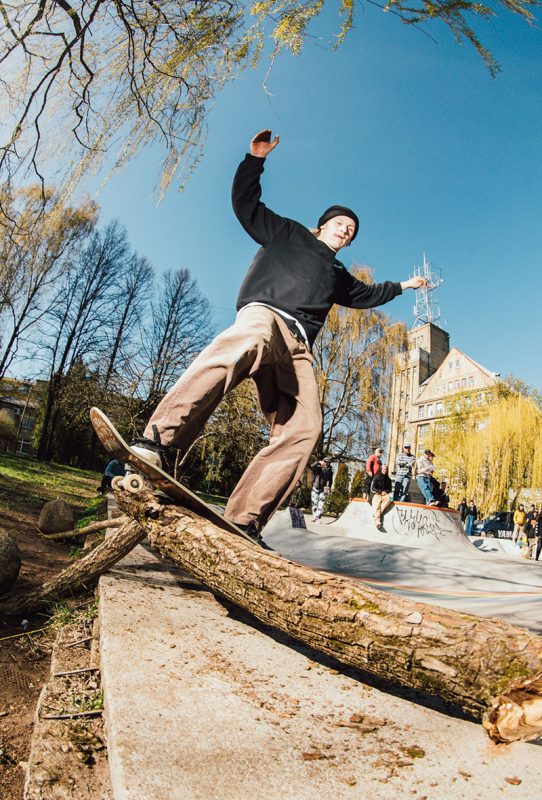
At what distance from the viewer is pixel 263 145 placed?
7.83ft

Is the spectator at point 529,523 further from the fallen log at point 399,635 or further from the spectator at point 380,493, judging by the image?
the fallen log at point 399,635

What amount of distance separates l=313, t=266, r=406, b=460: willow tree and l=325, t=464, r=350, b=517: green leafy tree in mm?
4162

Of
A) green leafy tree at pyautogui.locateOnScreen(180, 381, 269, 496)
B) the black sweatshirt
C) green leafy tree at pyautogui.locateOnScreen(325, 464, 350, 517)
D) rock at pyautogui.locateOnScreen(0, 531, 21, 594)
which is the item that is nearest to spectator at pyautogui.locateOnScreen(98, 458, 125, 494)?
green leafy tree at pyautogui.locateOnScreen(180, 381, 269, 496)

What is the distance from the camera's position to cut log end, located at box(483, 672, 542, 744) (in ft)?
2.82

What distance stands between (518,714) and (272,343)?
1688 mm

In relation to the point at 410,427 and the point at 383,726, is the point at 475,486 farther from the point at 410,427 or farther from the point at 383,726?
the point at 383,726

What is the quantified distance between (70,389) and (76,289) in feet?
22.0

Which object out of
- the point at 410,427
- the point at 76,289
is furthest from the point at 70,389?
Answer: the point at 410,427

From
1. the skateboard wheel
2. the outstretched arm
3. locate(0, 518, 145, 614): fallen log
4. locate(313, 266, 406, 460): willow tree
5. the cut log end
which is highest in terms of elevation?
locate(313, 266, 406, 460): willow tree

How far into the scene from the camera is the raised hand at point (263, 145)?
237 cm

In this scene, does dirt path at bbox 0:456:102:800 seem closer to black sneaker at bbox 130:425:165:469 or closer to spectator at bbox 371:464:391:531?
black sneaker at bbox 130:425:165:469

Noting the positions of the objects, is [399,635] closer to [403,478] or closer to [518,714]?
[518,714]

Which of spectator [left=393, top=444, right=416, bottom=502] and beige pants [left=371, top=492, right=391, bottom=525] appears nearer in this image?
beige pants [left=371, top=492, right=391, bottom=525]

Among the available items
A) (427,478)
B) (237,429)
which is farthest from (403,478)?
(237,429)
